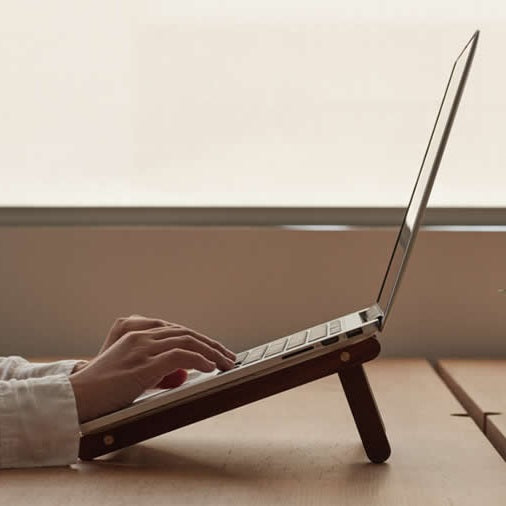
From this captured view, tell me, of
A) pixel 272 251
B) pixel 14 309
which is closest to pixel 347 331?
pixel 272 251

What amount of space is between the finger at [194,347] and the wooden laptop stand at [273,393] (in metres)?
0.04

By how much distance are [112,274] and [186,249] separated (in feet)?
0.56

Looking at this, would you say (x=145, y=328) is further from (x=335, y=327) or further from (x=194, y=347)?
(x=335, y=327)

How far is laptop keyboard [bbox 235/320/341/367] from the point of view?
3.77ft

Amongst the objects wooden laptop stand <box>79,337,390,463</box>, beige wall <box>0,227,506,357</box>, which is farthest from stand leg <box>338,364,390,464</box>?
beige wall <box>0,227,506,357</box>

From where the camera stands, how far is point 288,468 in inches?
44.8

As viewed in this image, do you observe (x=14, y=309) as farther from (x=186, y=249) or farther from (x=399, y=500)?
(x=399, y=500)

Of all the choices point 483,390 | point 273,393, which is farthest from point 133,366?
point 483,390

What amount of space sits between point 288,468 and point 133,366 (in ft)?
0.66

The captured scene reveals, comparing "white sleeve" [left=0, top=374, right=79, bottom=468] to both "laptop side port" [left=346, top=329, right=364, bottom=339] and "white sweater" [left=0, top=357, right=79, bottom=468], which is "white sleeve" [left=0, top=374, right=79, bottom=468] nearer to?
"white sweater" [left=0, top=357, right=79, bottom=468]

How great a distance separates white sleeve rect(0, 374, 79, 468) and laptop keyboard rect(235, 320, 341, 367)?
196mm

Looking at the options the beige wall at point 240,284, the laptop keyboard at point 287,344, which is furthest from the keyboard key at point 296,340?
the beige wall at point 240,284

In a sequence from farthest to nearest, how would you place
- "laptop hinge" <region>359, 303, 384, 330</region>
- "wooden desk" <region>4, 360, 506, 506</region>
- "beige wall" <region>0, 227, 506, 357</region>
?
"beige wall" <region>0, 227, 506, 357</region>, "laptop hinge" <region>359, 303, 384, 330</region>, "wooden desk" <region>4, 360, 506, 506</region>
